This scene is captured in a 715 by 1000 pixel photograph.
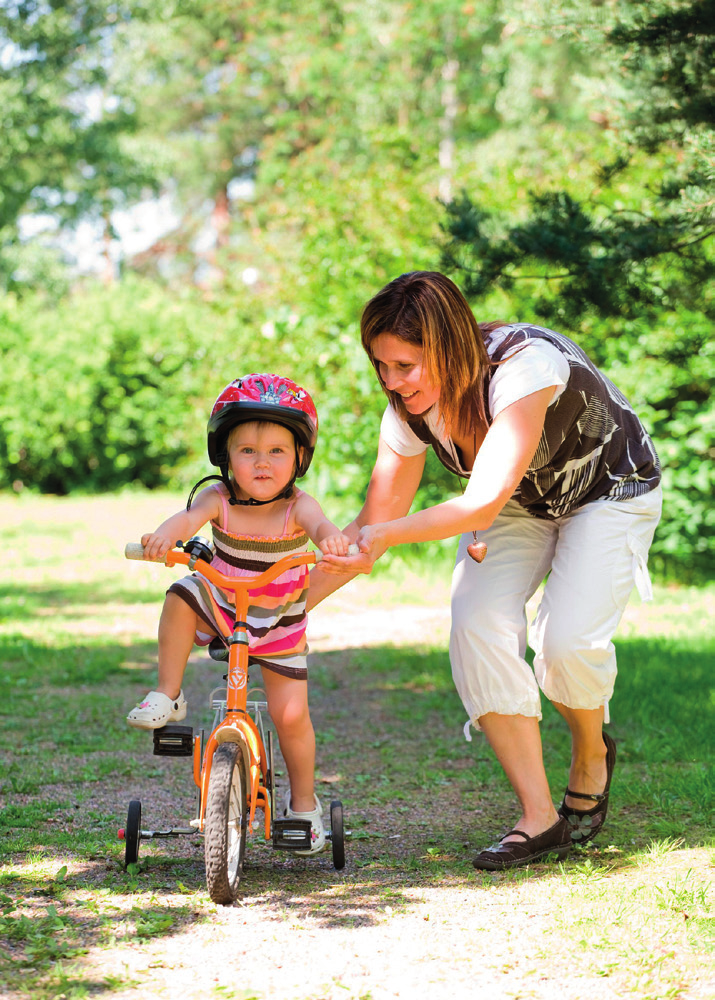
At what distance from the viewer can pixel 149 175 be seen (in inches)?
935

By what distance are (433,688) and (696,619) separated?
2.26 metres

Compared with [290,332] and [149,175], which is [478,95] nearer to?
[149,175]

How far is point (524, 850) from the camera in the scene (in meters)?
3.38

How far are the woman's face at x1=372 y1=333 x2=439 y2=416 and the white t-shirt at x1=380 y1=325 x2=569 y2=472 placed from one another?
9cm

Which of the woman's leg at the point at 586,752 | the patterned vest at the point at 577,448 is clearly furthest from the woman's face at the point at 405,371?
the woman's leg at the point at 586,752

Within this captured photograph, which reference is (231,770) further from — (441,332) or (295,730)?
(441,332)

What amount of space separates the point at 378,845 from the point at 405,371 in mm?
1550

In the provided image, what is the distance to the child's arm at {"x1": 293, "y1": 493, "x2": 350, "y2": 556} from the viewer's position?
3037 mm

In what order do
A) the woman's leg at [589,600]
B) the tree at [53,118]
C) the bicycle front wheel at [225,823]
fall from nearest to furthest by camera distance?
1. the bicycle front wheel at [225,823]
2. the woman's leg at [589,600]
3. the tree at [53,118]

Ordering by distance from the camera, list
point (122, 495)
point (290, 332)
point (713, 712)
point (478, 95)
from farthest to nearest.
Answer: point (478, 95) < point (122, 495) < point (290, 332) < point (713, 712)

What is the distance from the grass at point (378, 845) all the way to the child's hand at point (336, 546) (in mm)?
947

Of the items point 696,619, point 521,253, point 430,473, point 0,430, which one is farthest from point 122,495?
point 521,253

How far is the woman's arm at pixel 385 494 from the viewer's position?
357 centimetres

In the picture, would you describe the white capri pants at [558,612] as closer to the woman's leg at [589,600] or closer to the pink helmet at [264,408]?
the woman's leg at [589,600]
